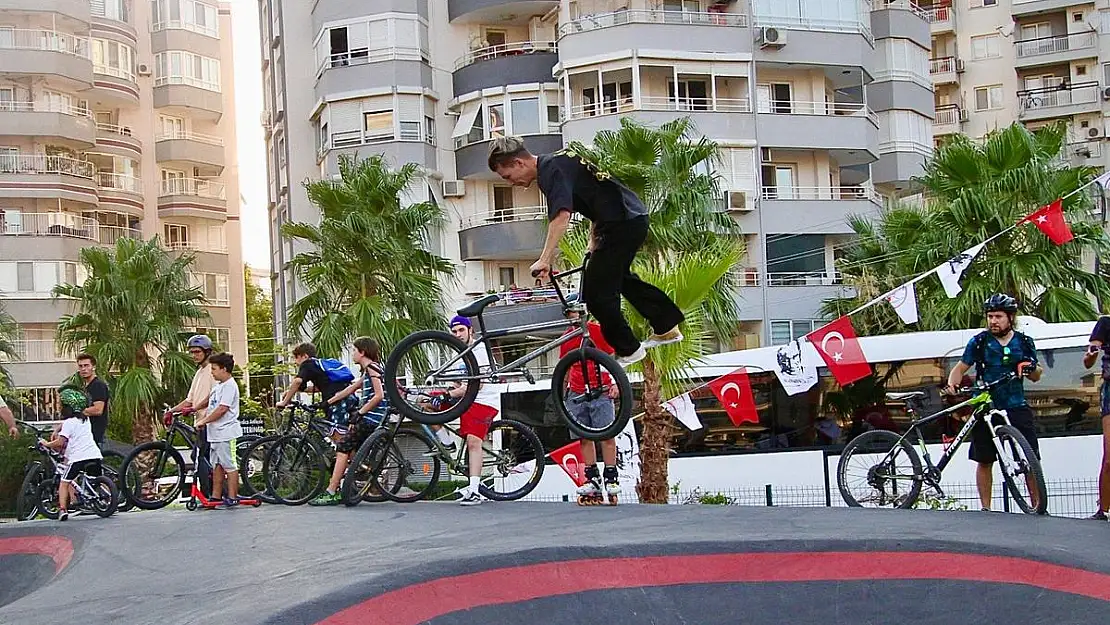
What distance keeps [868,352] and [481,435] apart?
474 inches

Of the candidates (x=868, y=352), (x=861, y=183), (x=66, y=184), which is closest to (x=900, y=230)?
(x=868, y=352)

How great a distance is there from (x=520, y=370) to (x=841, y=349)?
9571 mm

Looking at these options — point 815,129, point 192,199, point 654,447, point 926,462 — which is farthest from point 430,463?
point 192,199

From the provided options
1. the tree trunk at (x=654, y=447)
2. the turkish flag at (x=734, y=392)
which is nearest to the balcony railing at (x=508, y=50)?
the turkish flag at (x=734, y=392)

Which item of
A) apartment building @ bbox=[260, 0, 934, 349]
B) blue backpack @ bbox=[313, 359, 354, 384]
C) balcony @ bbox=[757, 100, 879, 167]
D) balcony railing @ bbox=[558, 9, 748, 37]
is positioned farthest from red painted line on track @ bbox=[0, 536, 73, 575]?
balcony @ bbox=[757, 100, 879, 167]

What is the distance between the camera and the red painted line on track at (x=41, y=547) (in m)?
10.2

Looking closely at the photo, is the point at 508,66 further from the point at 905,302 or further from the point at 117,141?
the point at 905,302

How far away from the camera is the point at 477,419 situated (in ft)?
38.6

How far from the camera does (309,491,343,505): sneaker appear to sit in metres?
12.8

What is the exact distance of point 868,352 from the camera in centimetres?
2233

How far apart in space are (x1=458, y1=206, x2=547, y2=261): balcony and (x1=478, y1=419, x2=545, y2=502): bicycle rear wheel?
85.1ft

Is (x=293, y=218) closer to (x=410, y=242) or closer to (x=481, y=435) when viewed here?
(x=410, y=242)

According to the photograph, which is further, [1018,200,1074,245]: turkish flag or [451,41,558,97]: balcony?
[451,41,558,97]: balcony

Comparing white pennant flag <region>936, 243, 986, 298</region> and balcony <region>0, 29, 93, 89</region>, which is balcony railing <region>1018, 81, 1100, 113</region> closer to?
balcony <region>0, 29, 93, 89</region>
